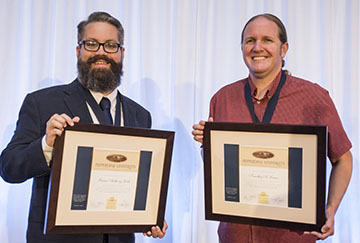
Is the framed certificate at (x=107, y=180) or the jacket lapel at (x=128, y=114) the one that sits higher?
the jacket lapel at (x=128, y=114)

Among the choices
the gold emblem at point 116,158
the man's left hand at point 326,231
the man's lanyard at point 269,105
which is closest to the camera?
the man's left hand at point 326,231

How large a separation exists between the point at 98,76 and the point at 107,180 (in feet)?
1.93

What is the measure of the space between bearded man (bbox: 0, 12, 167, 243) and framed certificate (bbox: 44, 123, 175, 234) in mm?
89

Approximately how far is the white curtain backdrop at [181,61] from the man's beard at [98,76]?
3.05 feet

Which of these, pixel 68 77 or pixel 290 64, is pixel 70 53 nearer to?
pixel 68 77

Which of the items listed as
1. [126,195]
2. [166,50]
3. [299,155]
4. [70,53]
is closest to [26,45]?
[70,53]

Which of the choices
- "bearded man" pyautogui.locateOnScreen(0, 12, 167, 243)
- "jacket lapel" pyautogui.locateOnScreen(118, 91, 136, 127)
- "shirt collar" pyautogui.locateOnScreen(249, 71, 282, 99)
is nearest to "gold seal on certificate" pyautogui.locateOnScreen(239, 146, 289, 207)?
"shirt collar" pyautogui.locateOnScreen(249, 71, 282, 99)

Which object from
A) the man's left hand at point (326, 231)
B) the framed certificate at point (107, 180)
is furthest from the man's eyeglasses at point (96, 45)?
the man's left hand at point (326, 231)

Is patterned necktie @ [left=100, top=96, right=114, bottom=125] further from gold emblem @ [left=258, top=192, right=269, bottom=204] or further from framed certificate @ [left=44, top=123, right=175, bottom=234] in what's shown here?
gold emblem @ [left=258, top=192, right=269, bottom=204]

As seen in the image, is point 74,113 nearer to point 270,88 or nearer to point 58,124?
point 58,124

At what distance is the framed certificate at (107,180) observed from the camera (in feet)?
5.22

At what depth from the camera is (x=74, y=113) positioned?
1.87m

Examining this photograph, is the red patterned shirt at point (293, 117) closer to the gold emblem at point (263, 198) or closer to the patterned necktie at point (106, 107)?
the gold emblem at point (263, 198)

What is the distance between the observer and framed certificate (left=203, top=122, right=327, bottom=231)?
1574 millimetres
